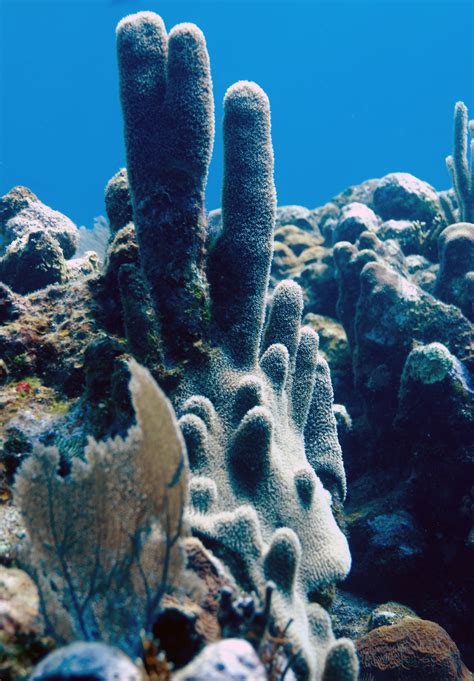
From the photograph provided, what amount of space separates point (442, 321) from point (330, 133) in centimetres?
12370

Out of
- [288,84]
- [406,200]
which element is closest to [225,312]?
[406,200]

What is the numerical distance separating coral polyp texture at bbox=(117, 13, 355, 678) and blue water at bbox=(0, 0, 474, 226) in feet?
288

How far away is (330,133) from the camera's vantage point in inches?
4599

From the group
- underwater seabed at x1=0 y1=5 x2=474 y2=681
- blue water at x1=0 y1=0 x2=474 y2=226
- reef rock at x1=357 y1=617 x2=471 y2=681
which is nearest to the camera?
underwater seabed at x1=0 y1=5 x2=474 y2=681

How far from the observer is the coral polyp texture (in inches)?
112

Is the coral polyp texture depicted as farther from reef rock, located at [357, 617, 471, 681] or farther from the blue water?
the blue water

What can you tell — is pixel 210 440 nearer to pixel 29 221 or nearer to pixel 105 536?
pixel 105 536

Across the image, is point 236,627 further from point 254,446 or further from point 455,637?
point 455,637

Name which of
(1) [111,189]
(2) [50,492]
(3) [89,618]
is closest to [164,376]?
(2) [50,492]

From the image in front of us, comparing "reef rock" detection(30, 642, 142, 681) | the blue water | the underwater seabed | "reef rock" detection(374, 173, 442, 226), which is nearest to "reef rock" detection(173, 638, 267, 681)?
the underwater seabed

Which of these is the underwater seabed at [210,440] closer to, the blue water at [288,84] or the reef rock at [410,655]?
the reef rock at [410,655]

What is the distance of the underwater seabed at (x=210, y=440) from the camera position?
1904 mm

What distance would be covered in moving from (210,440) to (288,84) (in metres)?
129

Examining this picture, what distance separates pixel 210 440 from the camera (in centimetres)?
306
